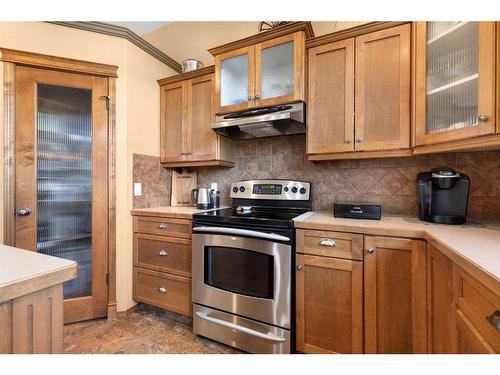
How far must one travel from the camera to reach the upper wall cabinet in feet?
5.50

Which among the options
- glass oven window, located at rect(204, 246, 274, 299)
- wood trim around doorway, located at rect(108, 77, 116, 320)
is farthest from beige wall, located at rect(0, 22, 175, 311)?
glass oven window, located at rect(204, 246, 274, 299)

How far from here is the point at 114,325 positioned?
1.90 meters

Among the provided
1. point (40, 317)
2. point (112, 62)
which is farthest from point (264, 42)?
point (40, 317)

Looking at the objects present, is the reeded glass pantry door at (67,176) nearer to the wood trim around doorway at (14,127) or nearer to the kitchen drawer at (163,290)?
the wood trim around doorway at (14,127)

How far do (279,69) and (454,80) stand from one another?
1.10 m

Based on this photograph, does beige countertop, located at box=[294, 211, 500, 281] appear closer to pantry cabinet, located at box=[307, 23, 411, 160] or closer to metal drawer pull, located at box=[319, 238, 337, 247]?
metal drawer pull, located at box=[319, 238, 337, 247]

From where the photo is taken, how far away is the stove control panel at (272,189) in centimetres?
197

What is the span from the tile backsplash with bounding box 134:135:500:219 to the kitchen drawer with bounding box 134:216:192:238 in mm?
214

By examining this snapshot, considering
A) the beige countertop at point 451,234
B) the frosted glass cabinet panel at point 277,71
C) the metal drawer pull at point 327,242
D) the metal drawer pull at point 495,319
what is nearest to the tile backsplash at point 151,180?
the frosted glass cabinet panel at point 277,71

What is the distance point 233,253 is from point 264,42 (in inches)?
64.2

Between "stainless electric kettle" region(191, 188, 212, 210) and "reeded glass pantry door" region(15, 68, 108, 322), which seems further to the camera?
"stainless electric kettle" region(191, 188, 212, 210)

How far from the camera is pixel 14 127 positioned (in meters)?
1.71

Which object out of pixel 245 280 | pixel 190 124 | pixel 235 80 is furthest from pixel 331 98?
pixel 245 280

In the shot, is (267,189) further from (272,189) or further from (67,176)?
(67,176)
